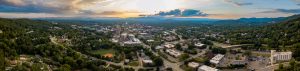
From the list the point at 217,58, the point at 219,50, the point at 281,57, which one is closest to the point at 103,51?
the point at 219,50

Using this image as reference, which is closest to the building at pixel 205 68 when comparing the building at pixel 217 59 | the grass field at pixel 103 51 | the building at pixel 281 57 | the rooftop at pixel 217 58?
the building at pixel 217 59

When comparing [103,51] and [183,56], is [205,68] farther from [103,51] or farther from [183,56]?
[103,51]

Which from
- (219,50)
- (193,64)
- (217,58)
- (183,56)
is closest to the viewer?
(193,64)

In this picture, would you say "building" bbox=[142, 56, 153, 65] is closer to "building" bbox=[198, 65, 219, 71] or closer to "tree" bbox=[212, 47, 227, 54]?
"building" bbox=[198, 65, 219, 71]

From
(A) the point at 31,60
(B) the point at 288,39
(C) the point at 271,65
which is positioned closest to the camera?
(A) the point at 31,60

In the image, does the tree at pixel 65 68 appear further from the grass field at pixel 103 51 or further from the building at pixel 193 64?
the grass field at pixel 103 51

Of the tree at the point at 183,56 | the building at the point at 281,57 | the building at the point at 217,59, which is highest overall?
the building at the point at 281,57

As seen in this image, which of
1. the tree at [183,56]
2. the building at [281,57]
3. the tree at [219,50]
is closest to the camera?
the building at [281,57]

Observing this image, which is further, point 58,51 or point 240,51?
point 240,51

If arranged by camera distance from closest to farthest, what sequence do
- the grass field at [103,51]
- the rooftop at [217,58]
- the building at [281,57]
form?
the building at [281,57] < the rooftop at [217,58] < the grass field at [103,51]

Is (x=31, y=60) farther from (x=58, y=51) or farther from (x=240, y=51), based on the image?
(x=240, y=51)

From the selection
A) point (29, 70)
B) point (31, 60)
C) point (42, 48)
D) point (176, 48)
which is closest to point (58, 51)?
point (42, 48)
